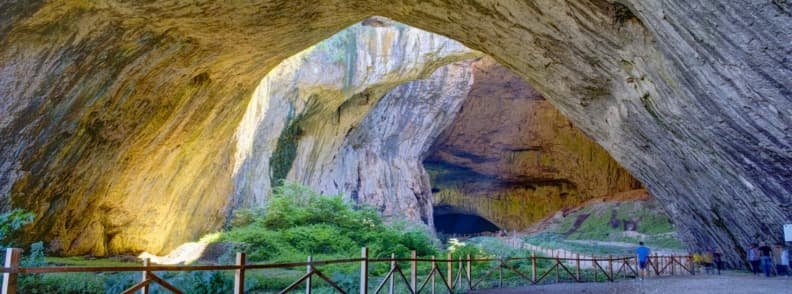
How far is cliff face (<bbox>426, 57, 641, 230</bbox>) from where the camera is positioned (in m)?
40.6

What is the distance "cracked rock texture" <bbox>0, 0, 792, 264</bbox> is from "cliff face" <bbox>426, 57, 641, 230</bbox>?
24.9m

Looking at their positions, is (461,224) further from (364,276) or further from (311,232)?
(364,276)

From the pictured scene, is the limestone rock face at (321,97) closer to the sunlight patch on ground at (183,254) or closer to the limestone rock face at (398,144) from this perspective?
the limestone rock face at (398,144)

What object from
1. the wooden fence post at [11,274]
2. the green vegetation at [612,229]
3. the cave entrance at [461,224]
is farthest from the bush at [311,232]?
the cave entrance at [461,224]

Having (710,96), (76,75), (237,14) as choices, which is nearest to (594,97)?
(710,96)

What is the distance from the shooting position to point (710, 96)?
8930 mm

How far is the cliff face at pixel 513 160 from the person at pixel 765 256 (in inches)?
950

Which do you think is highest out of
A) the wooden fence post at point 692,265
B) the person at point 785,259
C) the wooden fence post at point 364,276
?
the wooden fence post at point 364,276

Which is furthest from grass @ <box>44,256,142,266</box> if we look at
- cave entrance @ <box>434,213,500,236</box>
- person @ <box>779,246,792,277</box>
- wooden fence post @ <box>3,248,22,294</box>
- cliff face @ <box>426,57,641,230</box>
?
cave entrance @ <box>434,213,500,236</box>

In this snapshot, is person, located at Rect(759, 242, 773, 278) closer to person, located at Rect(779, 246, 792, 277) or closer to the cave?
person, located at Rect(779, 246, 792, 277)

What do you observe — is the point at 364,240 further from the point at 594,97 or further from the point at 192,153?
→ the point at 594,97

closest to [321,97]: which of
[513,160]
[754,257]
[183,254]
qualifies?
[183,254]

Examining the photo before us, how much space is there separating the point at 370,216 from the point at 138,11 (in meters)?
13.1

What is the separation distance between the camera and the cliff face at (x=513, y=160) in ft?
133
